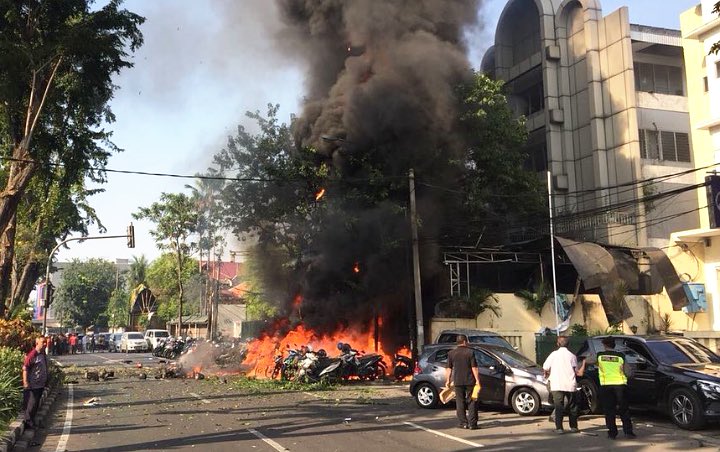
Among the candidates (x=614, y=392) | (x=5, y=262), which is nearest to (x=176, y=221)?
(x=5, y=262)

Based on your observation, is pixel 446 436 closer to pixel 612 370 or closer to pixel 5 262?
pixel 612 370

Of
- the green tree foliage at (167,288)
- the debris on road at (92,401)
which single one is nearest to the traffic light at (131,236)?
the debris on road at (92,401)

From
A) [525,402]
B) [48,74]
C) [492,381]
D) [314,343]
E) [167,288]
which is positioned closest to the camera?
[525,402]

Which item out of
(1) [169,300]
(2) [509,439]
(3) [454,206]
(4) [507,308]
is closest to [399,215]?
(3) [454,206]

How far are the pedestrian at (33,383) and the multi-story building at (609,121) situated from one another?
2270 cm

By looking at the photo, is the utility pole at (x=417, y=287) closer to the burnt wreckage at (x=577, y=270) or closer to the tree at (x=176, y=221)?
the burnt wreckage at (x=577, y=270)

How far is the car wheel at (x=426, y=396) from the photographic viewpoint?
12.8 meters

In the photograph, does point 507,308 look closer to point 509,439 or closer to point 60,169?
point 509,439

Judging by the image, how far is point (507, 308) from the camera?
73.6 feet

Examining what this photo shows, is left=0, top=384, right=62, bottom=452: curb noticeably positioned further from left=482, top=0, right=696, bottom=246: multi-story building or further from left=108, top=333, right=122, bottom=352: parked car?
left=108, top=333, right=122, bottom=352: parked car

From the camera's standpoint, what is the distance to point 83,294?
7812 cm

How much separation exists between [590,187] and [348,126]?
14697mm

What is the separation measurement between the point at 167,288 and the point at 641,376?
50.8 m

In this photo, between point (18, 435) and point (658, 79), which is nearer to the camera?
point (18, 435)
